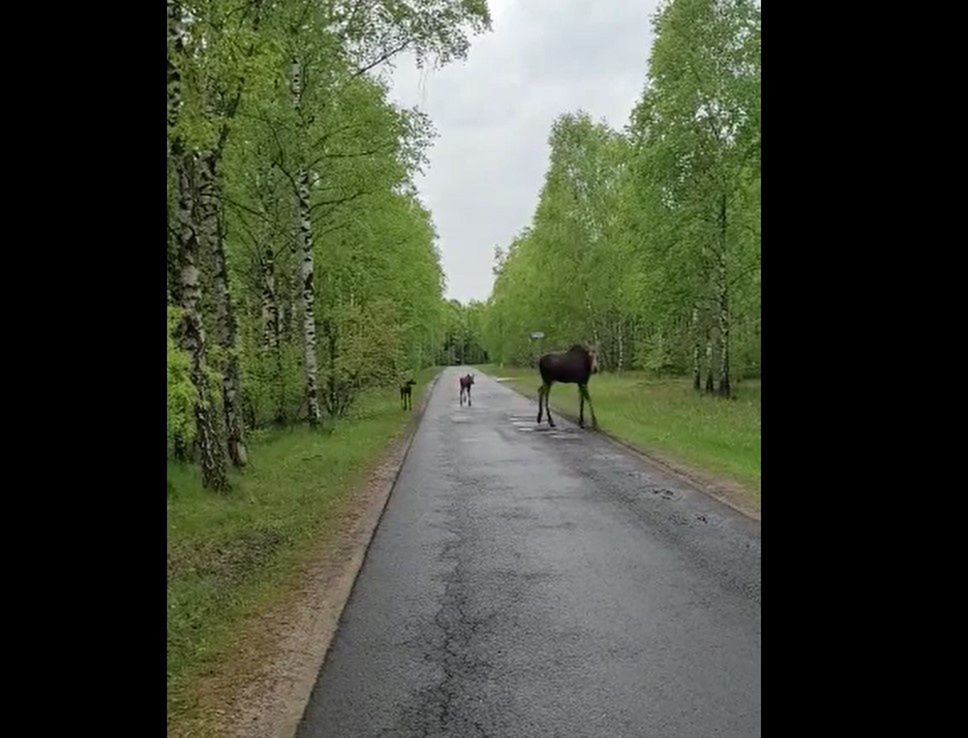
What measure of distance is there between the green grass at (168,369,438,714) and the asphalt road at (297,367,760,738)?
73 cm

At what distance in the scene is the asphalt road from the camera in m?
3.80

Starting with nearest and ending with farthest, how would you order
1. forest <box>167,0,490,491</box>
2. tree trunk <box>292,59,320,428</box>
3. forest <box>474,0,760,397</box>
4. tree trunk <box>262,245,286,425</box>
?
1. forest <box>167,0,490,491</box>
2. tree trunk <box>292,59,320,428</box>
3. tree trunk <box>262,245,286,425</box>
4. forest <box>474,0,760,397</box>

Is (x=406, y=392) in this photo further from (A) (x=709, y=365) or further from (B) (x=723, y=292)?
(A) (x=709, y=365)

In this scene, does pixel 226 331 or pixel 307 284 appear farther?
pixel 307 284

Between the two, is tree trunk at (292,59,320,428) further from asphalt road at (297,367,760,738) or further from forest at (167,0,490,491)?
asphalt road at (297,367,760,738)

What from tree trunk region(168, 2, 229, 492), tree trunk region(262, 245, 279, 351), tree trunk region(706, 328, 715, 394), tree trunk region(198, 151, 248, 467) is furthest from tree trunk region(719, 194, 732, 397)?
tree trunk region(168, 2, 229, 492)

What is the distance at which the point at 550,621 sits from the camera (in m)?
5.21

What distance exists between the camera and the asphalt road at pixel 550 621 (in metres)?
3.80

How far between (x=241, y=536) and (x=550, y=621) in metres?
3.80

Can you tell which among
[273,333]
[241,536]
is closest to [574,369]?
[273,333]
